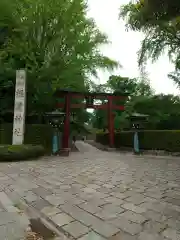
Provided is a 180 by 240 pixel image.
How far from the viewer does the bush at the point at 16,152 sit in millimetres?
10414

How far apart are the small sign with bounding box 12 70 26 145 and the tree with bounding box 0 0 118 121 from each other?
4.10 ft

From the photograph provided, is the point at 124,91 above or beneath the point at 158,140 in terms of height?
above

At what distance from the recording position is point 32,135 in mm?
14148

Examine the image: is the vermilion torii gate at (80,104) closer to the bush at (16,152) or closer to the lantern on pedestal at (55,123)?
the lantern on pedestal at (55,123)

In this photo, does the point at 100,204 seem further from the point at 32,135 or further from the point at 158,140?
the point at 158,140

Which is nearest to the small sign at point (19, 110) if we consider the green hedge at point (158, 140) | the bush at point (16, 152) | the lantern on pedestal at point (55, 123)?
the bush at point (16, 152)

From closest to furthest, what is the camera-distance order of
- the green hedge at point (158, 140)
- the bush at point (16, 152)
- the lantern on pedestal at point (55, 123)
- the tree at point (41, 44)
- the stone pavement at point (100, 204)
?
the stone pavement at point (100, 204) < the bush at point (16, 152) < the lantern on pedestal at point (55, 123) < the green hedge at point (158, 140) < the tree at point (41, 44)

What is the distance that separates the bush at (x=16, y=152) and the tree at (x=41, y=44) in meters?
4.82

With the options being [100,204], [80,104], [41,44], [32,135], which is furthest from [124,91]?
[100,204]

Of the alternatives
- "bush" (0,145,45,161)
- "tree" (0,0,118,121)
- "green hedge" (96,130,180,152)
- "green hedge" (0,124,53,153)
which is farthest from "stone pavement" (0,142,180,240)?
"tree" (0,0,118,121)

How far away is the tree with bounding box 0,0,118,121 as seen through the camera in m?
15.0

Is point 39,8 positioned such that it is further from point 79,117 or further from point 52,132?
point 79,117

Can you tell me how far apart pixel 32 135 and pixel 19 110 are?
199cm

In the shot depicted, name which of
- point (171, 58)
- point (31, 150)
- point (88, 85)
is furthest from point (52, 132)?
point (171, 58)
